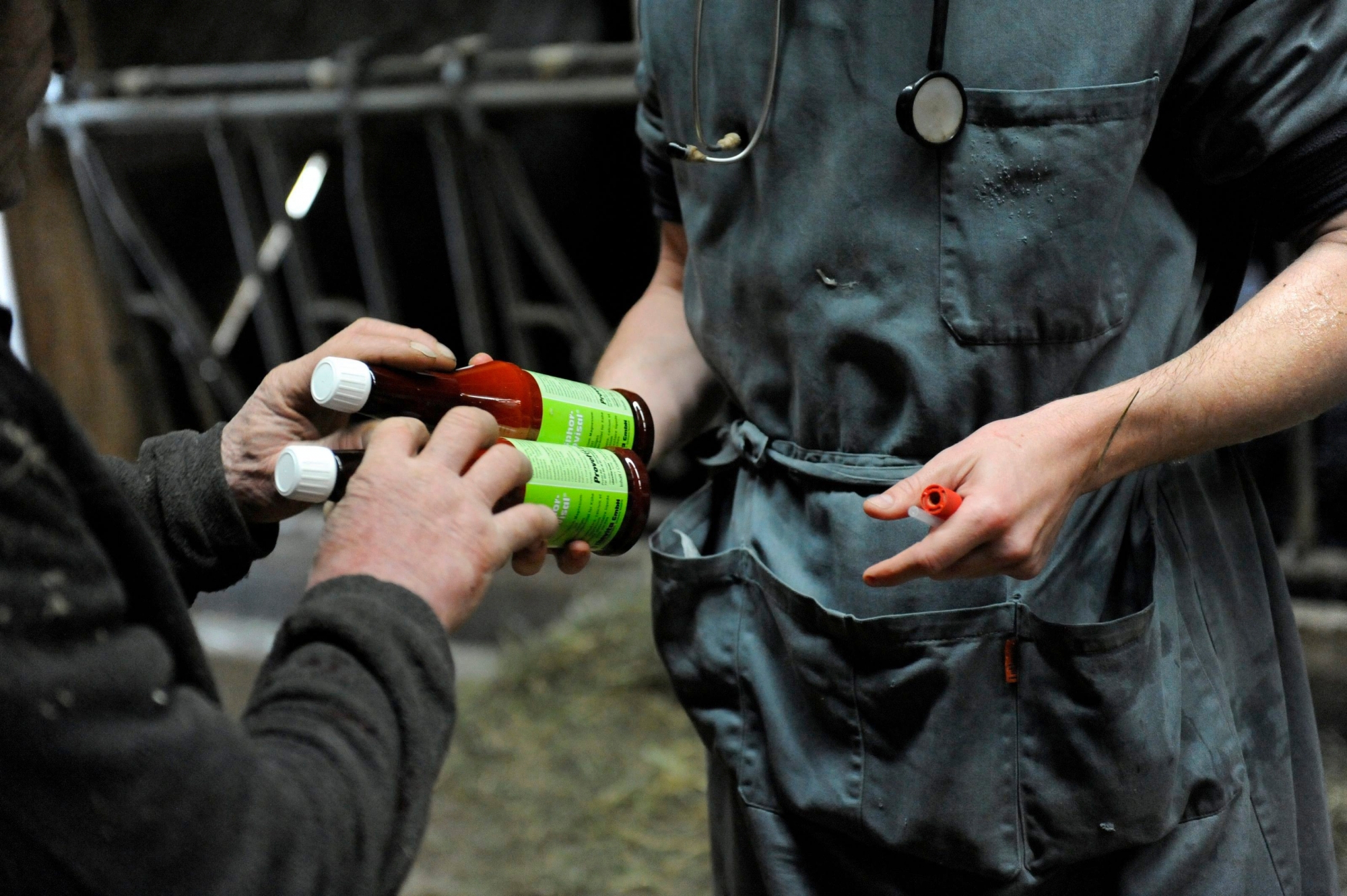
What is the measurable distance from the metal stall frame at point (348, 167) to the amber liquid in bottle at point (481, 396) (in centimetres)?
184

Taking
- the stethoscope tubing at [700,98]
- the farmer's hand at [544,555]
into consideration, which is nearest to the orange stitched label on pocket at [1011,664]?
the farmer's hand at [544,555]

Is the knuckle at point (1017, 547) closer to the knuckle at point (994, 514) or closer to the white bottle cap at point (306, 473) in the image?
the knuckle at point (994, 514)

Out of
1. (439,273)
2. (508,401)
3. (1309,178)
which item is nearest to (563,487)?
(508,401)

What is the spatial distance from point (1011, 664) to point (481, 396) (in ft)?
1.67

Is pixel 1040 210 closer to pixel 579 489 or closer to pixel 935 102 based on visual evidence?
pixel 935 102

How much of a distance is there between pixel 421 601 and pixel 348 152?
2.73 meters

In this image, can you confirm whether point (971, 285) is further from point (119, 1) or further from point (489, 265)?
point (119, 1)

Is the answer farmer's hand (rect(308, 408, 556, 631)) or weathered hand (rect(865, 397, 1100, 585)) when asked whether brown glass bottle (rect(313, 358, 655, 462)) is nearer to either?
farmer's hand (rect(308, 408, 556, 631))

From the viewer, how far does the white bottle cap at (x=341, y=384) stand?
3.24ft

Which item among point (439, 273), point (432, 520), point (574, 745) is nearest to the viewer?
point (432, 520)

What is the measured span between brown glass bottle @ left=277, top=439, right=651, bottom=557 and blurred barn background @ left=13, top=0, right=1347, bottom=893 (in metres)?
1.46

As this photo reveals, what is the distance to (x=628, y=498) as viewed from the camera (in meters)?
1.06

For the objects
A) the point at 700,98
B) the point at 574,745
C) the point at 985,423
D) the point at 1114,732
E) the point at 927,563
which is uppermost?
the point at 700,98

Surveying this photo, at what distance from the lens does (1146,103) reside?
0.95 m
